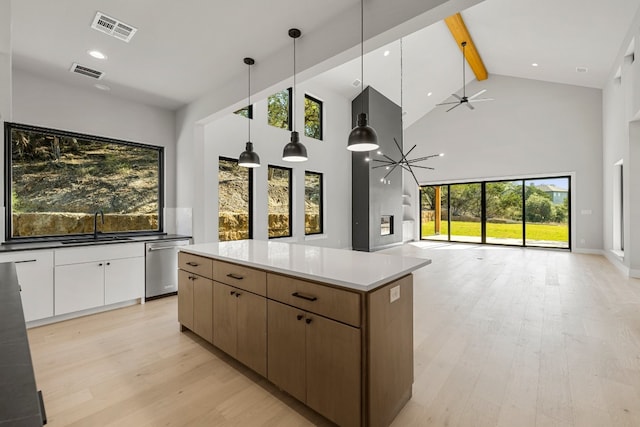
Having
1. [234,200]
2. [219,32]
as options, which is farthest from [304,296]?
[234,200]

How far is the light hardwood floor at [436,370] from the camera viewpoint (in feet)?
5.76

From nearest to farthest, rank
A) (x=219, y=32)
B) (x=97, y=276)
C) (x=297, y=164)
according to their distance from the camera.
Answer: (x=219, y=32), (x=97, y=276), (x=297, y=164)

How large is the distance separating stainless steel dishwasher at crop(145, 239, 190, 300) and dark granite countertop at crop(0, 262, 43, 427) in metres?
2.95

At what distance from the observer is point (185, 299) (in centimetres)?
284

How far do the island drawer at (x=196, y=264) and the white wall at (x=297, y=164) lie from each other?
1538 millimetres

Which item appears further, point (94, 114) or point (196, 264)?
point (94, 114)

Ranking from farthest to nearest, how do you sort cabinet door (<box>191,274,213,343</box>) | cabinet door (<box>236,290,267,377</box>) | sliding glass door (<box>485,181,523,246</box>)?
1. sliding glass door (<box>485,181,523,246</box>)
2. cabinet door (<box>191,274,213,343</box>)
3. cabinet door (<box>236,290,267,377</box>)

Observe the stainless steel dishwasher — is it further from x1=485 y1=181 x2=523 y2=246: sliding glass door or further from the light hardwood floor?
x1=485 y1=181 x2=523 y2=246: sliding glass door

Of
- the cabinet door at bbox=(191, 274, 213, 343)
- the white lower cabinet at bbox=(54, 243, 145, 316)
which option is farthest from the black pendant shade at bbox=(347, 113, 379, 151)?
the white lower cabinet at bbox=(54, 243, 145, 316)

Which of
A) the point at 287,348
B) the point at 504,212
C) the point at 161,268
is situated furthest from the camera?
the point at 504,212

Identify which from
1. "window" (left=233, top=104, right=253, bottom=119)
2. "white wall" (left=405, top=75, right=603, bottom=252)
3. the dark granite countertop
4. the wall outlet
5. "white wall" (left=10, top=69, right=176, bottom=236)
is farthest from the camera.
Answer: "white wall" (left=405, top=75, right=603, bottom=252)

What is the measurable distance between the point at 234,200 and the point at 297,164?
5.72 feet

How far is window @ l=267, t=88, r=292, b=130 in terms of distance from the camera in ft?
19.5

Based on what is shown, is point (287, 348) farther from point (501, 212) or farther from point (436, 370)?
point (501, 212)
